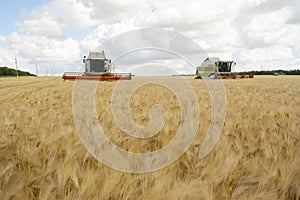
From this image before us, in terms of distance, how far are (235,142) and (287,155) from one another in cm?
48

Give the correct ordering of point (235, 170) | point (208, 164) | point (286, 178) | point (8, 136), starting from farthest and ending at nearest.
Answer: point (8, 136) < point (208, 164) < point (235, 170) < point (286, 178)

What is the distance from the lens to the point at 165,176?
1.71 metres

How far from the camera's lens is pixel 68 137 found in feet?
8.39

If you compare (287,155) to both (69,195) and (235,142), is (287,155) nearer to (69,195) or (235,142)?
(235,142)

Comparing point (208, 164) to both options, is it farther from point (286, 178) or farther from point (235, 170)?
point (286, 178)

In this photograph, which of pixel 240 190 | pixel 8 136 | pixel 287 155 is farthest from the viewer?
pixel 8 136


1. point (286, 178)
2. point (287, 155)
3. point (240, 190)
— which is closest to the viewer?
point (240, 190)

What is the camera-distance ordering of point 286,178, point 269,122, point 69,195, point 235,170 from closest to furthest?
point 69,195 < point 286,178 < point 235,170 < point 269,122

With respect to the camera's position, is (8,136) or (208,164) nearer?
(208,164)

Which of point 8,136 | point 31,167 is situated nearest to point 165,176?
point 31,167

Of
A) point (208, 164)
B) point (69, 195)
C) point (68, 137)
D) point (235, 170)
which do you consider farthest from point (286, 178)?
point (68, 137)

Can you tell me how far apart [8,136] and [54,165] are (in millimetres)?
911

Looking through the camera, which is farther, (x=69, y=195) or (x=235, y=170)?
(x=235, y=170)

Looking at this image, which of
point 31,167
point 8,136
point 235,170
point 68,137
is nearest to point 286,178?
point 235,170
